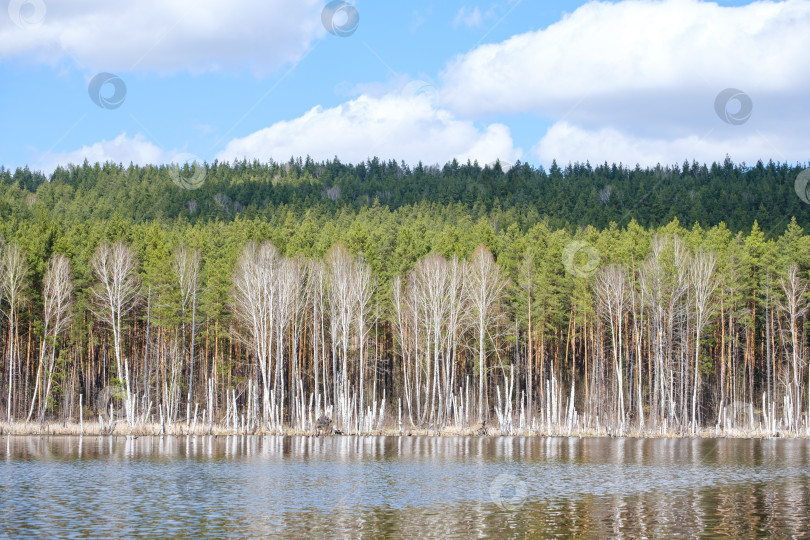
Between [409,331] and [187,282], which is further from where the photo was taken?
[409,331]

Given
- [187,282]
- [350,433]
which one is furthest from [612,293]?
[187,282]

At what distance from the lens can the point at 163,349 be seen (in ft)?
243

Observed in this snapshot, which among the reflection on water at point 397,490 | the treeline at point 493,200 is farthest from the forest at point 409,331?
the treeline at point 493,200

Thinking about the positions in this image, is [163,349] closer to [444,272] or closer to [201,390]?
[201,390]

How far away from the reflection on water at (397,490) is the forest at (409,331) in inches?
584

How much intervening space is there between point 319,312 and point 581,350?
2654cm

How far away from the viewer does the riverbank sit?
6134 cm

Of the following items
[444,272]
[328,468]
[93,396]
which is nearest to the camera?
Result: [328,468]

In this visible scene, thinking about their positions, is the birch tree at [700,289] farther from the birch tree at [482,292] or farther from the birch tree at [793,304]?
the birch tree at [482,292]

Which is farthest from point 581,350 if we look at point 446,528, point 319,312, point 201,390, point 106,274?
point 446,528

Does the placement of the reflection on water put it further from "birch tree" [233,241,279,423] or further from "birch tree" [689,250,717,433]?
"birch tree" [689,250,717,433]

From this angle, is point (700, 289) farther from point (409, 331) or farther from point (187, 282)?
point (187, 282)

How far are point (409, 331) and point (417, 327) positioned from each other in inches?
211

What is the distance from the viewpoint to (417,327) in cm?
7250
